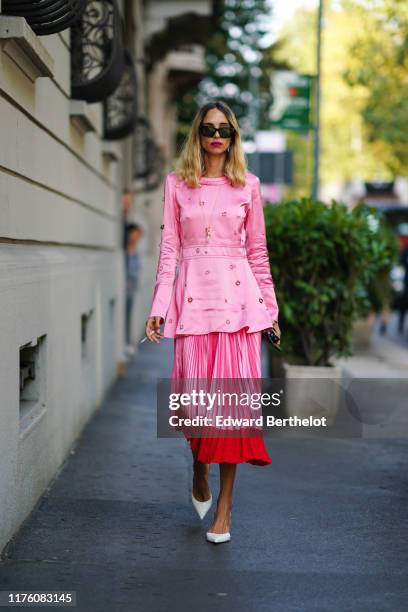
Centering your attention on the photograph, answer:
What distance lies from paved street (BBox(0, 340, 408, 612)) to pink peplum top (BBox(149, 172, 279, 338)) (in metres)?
1.03

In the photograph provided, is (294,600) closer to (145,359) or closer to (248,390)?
(248,390)

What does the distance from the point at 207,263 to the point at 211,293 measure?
0.15 metres

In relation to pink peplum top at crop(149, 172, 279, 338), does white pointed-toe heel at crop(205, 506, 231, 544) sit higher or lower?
lower

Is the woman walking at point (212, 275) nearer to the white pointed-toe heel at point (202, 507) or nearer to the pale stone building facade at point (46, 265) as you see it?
the white pointed-toe heel at point (202, 507)

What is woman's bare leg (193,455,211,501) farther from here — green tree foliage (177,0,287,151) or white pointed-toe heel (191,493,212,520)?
green tree foliage (177,0,287,151)

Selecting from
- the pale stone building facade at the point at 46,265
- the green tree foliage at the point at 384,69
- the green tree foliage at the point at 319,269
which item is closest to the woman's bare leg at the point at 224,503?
the pale stone building facade at the point at 46,265

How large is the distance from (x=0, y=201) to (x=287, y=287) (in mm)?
4304

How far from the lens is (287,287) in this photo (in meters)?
9.19

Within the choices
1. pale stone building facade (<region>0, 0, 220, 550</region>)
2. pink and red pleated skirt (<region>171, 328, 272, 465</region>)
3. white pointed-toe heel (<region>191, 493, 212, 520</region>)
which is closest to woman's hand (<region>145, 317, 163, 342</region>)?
pink and red pleated skirt (<region>171, 328, 272, 465</region>)

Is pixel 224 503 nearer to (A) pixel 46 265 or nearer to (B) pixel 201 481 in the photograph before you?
(B) pixel 201 481

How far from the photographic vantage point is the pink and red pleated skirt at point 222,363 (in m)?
5.36

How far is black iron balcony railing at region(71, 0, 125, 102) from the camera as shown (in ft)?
27.5

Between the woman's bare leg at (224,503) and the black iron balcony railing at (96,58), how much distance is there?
3.95 m

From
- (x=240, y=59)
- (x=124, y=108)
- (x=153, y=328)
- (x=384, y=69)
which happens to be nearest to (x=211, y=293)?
(x=153, y=328)
